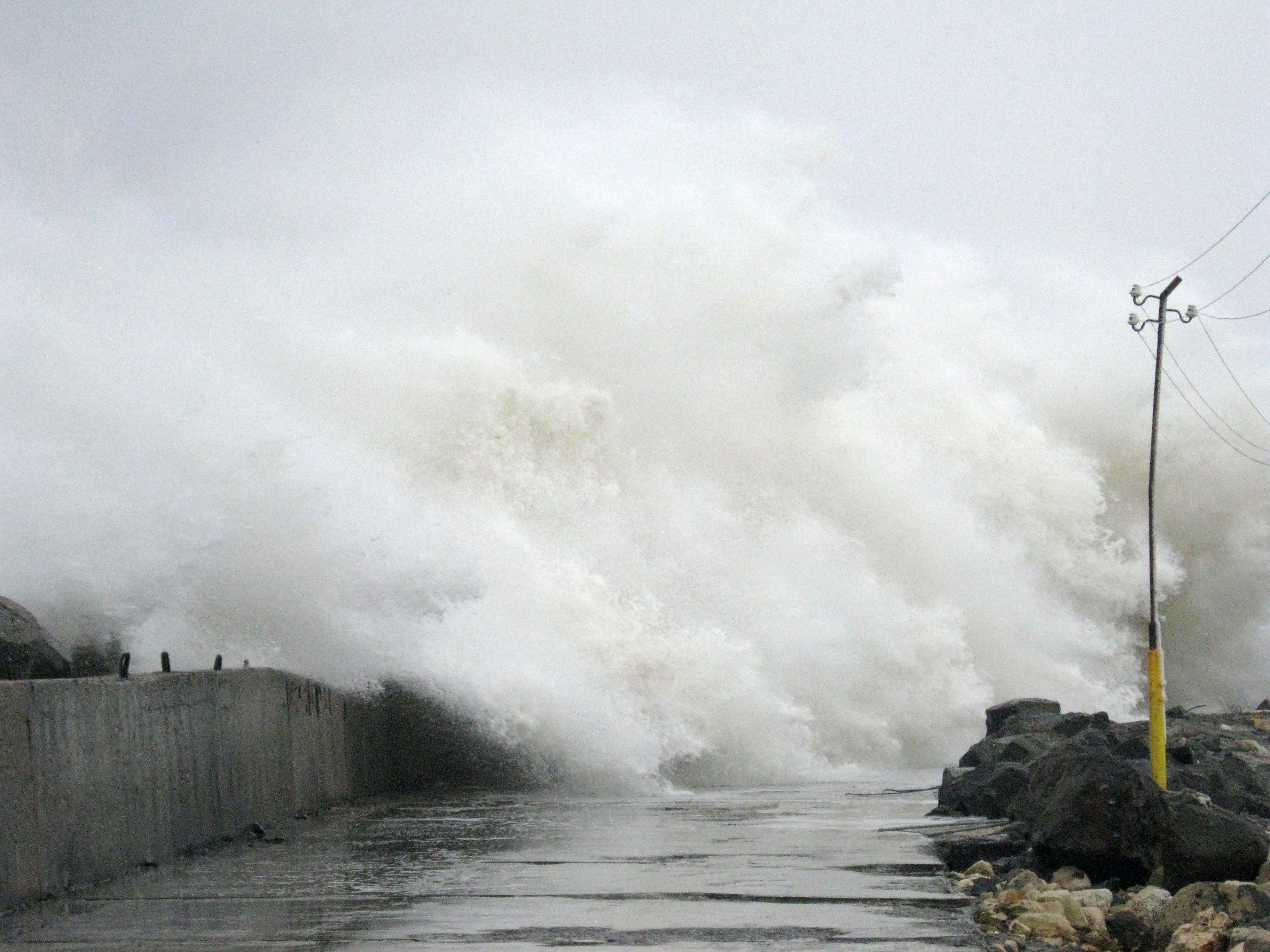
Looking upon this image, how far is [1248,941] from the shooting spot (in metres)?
6.16

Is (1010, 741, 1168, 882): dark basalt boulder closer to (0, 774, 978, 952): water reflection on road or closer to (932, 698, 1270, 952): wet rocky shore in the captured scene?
(932, 698, 1270, 952): wet rocky shore

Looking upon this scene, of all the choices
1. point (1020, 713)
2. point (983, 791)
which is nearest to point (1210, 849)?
point (983, 791)

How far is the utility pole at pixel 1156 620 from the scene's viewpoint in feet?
43.9

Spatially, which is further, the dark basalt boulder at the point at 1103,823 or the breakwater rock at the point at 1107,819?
the dark basalt boulder at the point at 1103,823

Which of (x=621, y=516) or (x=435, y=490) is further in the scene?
(x=621, y=516)

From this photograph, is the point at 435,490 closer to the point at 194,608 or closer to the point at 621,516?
the point at 621,516

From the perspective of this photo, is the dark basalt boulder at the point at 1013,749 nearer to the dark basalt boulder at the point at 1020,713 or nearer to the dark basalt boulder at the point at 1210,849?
the dark basalt boulder at the point at 1020,713

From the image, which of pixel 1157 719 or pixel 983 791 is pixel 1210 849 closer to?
pixel 983 791

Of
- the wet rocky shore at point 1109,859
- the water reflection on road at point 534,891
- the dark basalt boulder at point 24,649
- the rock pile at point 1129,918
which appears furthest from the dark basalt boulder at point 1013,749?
the dark basalt boulder at point 24,649

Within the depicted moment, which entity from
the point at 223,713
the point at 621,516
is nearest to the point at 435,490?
the point at 621,516

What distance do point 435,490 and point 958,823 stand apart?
11.3m

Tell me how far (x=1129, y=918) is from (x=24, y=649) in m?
7.35

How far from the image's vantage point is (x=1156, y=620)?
16.5m

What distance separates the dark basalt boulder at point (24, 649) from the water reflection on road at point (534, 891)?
6.54 ft
